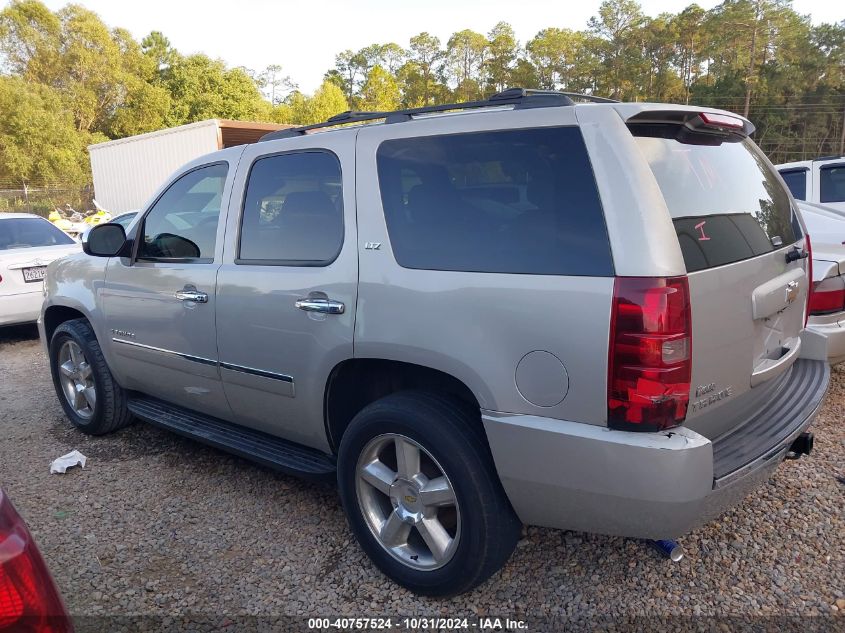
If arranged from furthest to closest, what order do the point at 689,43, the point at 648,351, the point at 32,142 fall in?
the point at 689,43, the point at 32,142, the point at 648,351

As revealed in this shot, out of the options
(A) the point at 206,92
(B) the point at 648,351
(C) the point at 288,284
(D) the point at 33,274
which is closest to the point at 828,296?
(B) the point at 648,351

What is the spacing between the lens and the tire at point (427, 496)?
2.29 metres

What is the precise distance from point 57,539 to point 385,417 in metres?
1.89

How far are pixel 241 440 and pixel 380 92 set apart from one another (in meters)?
61.5

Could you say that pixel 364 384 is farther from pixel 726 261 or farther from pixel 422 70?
pixel 422 70

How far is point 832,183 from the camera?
751cm

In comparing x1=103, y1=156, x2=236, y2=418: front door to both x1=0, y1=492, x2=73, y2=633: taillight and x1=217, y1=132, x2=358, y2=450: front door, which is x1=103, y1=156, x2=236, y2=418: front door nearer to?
Result: x1=217, y1=132, x2=358, y2=450: front door

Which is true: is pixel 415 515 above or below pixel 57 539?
above

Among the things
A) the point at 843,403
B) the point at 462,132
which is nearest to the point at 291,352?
the point at 462,132

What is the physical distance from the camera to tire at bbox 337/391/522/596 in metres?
2.29

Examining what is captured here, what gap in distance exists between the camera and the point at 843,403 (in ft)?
14.4

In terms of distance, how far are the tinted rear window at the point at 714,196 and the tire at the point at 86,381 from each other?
3668 millimetres

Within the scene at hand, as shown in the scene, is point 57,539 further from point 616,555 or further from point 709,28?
point 709,28

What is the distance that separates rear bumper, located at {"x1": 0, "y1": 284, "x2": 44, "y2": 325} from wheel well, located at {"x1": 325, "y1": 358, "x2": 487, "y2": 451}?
5.92m
